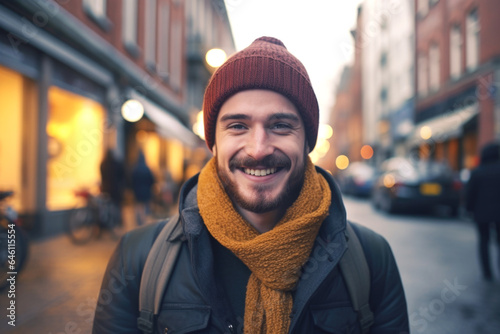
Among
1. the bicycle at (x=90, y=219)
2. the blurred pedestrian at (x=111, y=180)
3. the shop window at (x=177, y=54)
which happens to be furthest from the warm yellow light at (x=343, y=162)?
the bicycle at (x=90, y=219)

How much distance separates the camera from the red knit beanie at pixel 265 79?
1.66 metres

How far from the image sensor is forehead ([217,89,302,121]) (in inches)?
63.9

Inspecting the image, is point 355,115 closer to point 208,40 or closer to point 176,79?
point 208,40

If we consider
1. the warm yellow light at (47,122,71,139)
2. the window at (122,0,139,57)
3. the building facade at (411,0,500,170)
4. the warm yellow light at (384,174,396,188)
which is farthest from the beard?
the building facade at (411,0,500,170)

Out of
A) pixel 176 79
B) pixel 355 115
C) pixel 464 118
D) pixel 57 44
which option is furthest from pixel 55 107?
pixel 355 115

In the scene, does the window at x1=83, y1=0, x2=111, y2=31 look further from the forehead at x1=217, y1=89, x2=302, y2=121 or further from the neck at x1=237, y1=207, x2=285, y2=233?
the neck at x1=237, y1=207, x2=285, y2=233

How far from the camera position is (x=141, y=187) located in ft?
29.1

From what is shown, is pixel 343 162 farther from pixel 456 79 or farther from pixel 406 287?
pixel 406 287

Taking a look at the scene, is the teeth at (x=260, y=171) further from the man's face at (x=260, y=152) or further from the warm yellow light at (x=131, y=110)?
the warm yellow light at (x=131, y=110)

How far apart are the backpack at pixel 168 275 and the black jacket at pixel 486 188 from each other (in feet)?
14.6

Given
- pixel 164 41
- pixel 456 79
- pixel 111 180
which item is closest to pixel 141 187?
pixel 111 180

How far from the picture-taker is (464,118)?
54.7 feet

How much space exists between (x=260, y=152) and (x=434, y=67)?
23.3 m

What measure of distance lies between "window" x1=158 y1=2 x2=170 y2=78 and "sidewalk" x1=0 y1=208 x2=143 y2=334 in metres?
11.4
